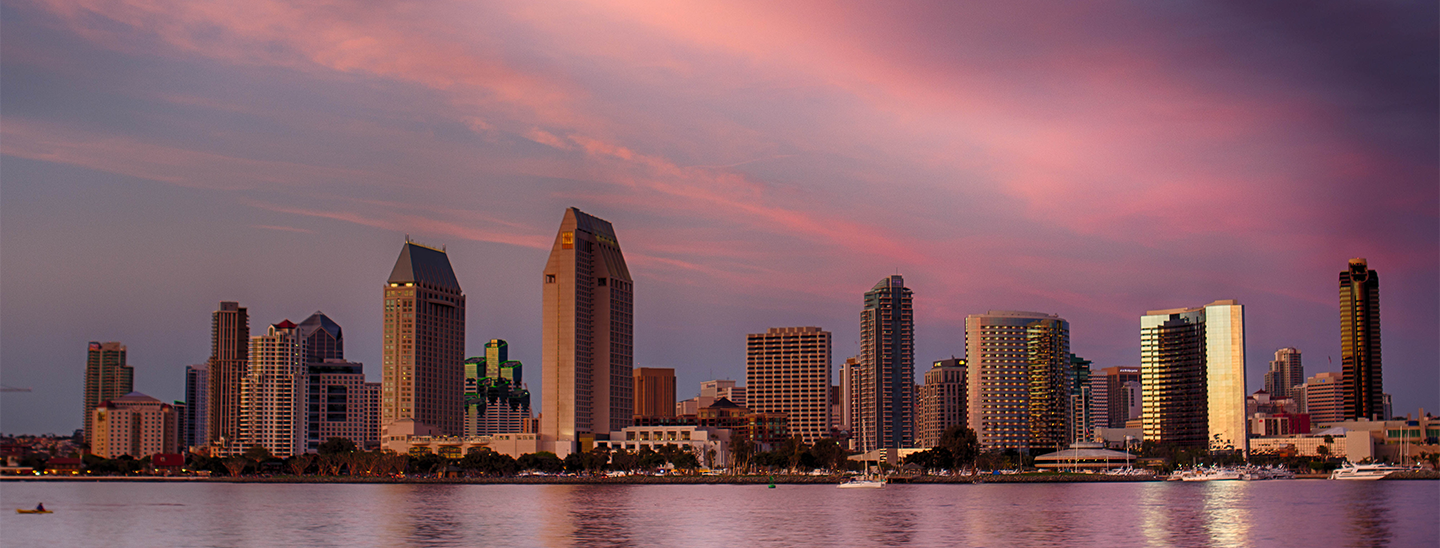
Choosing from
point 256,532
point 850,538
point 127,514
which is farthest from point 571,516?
point 127,514

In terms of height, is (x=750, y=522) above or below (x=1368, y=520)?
below

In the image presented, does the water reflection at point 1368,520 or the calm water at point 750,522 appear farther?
the calm water at point 750,522

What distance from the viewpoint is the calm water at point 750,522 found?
363 ft

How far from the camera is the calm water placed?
363ft

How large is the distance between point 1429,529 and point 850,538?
49091mm

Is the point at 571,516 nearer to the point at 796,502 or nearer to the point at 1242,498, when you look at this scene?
the point at 796,502

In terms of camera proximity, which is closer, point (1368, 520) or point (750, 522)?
point (1368, 520)

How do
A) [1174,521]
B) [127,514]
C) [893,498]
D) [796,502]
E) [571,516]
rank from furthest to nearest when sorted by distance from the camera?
[893,498] → [796,502] → [127,514] → [571,516] → [1174,521]

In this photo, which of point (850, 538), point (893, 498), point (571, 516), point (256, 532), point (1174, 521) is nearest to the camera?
point (850, 538)

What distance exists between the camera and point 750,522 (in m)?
134

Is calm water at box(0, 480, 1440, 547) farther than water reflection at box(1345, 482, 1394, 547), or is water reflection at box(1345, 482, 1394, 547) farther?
A: calm water at box(0, 480, 1440, 547)

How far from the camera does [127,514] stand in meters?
162

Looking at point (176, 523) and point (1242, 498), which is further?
point (1242, 498)

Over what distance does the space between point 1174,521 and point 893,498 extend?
6617 cm
